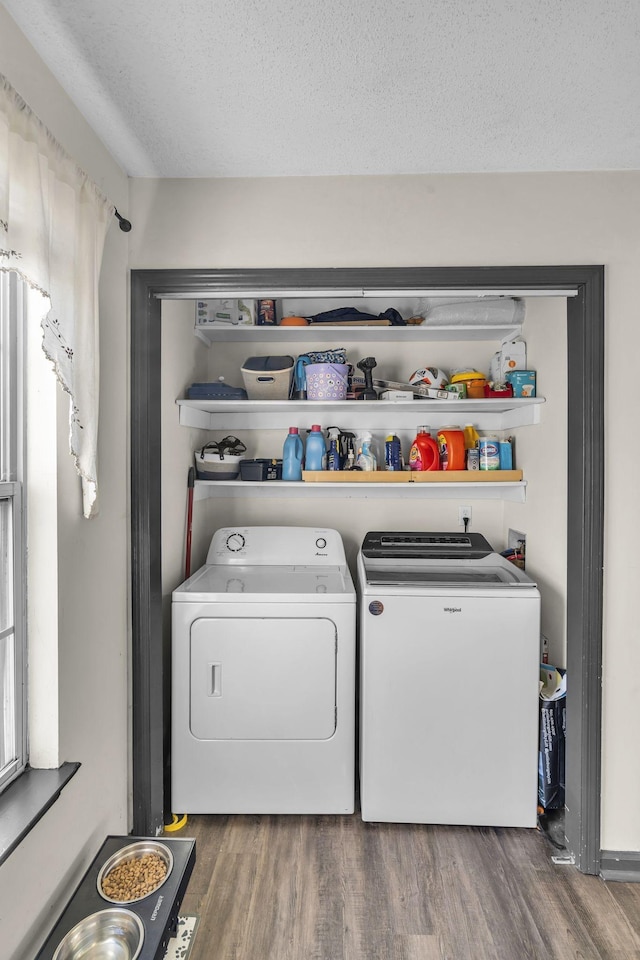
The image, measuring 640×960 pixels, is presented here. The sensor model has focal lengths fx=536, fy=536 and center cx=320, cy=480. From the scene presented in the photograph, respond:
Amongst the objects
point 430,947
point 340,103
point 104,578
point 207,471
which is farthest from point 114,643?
point 340,103

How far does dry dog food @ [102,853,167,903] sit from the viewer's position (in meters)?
1.43

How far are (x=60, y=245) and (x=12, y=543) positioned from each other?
75 cm

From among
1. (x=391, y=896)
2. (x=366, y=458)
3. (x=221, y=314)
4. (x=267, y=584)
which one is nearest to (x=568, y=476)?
(x=366, y=458)

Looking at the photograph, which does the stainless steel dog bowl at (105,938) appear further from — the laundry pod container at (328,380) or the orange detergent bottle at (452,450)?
the orange detergent bottle at (452,450)

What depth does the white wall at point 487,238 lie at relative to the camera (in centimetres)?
186

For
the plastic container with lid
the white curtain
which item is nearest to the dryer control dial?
the white curtain

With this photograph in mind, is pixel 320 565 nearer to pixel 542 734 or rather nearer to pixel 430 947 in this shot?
pixel 542 734

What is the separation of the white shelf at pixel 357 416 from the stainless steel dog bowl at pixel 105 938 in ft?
5.90

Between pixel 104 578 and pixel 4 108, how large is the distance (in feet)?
4.13

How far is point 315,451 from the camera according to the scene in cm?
267

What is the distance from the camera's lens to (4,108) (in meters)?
1.08

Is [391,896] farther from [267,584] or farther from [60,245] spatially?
[60,245]

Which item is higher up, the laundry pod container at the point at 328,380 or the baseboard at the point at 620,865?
the laundry pod container at the point at 328,380

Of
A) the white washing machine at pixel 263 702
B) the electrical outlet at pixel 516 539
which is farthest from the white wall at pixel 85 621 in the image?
the electrical outlet at pixel 516 539
